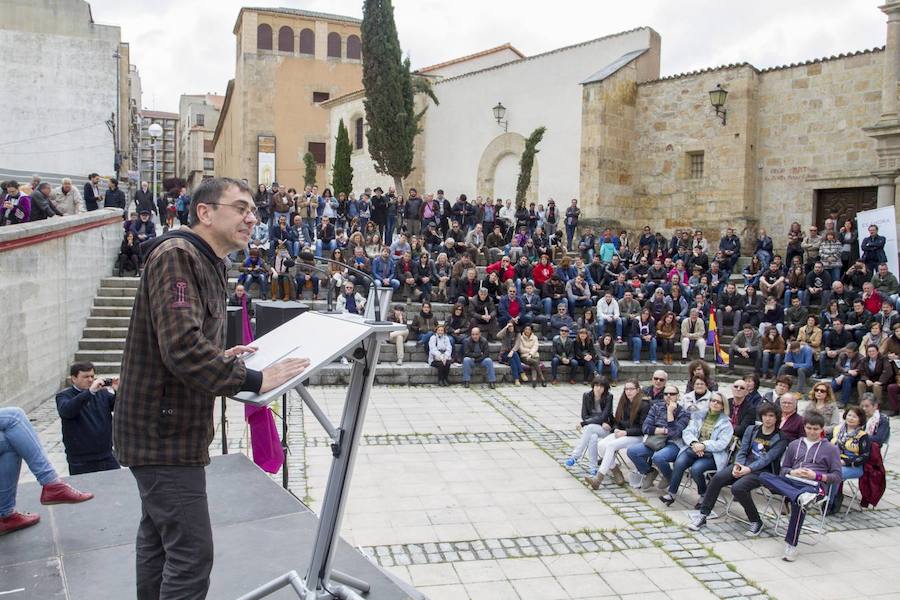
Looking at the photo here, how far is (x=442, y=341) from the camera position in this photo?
12.6 m

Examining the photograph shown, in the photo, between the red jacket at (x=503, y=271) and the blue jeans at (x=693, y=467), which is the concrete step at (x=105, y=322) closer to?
the red jacket at (x=503, y=271)

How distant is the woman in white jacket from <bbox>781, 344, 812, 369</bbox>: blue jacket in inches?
232

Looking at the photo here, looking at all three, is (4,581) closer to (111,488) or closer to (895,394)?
(111,488)

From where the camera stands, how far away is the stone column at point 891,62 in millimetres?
15195

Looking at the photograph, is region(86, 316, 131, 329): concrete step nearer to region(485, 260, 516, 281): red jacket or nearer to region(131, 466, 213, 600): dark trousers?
region(485, 260, 516, 281): red jacket

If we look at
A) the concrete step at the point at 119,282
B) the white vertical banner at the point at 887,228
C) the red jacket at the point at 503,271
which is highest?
the white vertical banner at the point at 887,228

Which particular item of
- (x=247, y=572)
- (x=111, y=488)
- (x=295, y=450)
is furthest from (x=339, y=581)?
(x=295, y=450)

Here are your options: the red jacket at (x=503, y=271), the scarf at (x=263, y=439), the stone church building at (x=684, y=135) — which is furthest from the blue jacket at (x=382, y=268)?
the scarf at (x=263, y=439)

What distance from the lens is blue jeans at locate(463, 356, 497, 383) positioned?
41.0 ft

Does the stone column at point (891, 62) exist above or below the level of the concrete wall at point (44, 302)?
above

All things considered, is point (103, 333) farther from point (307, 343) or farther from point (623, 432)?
point (307, 343)

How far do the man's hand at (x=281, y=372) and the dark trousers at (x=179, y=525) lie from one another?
0.41 meters

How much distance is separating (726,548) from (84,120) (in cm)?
2370

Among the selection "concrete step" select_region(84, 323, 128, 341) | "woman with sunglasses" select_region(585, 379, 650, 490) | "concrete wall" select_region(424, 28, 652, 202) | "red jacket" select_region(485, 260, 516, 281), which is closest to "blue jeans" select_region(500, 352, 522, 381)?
"red jacket" select_region(485, 260, 516, 281)
